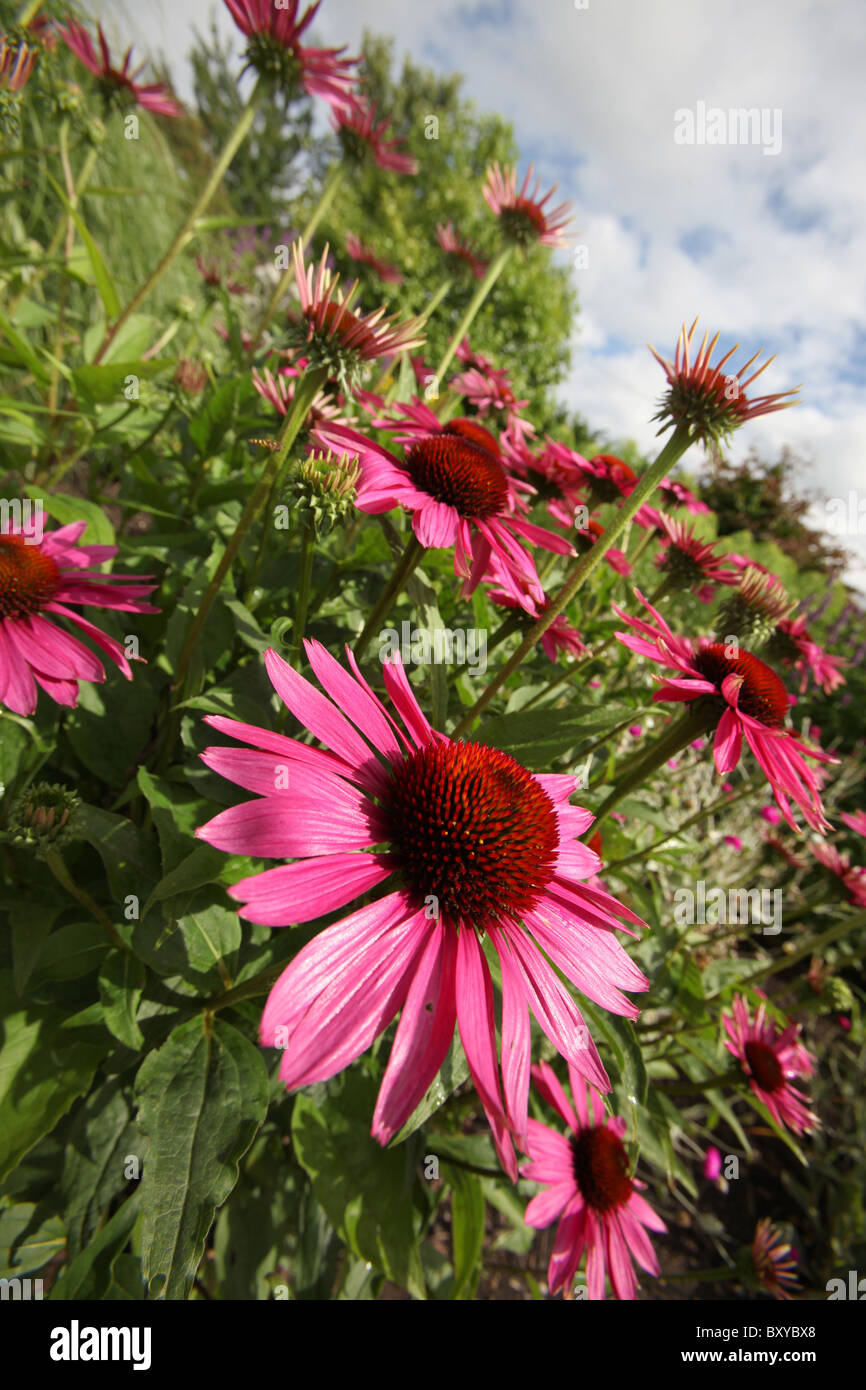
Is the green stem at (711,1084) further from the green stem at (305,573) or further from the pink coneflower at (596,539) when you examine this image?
the green stem at (305,573)

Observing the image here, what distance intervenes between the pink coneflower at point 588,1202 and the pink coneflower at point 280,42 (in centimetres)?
216

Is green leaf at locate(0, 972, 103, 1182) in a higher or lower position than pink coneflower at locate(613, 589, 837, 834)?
lower

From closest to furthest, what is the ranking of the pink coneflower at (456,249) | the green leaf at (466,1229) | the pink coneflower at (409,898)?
the pink coneflower at (409,898) < the green leaf at (466,1229) < the pink coneflower at (456,249)

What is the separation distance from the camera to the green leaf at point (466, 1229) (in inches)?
50.8

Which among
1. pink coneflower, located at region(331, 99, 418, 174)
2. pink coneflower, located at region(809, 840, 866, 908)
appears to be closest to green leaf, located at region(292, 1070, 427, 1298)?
pink coneflower, located at region(809, 840, 866, 908)

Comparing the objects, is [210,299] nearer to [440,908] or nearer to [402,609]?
[402,609]

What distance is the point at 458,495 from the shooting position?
96 cm

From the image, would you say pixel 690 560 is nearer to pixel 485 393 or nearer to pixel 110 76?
pixel 485 393

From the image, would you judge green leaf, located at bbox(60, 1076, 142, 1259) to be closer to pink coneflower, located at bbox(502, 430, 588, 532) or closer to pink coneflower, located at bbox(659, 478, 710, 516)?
pink coneflower, located at bbox(502, 430, 588, 532)

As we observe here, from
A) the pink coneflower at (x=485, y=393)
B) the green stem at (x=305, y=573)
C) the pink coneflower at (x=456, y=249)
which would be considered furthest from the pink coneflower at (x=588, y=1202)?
the pink coneflower at (x=456, y=249)

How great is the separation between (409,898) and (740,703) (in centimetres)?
63

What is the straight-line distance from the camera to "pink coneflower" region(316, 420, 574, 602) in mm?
900

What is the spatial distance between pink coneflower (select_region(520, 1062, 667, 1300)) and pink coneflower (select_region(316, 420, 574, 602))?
1.03 metres
